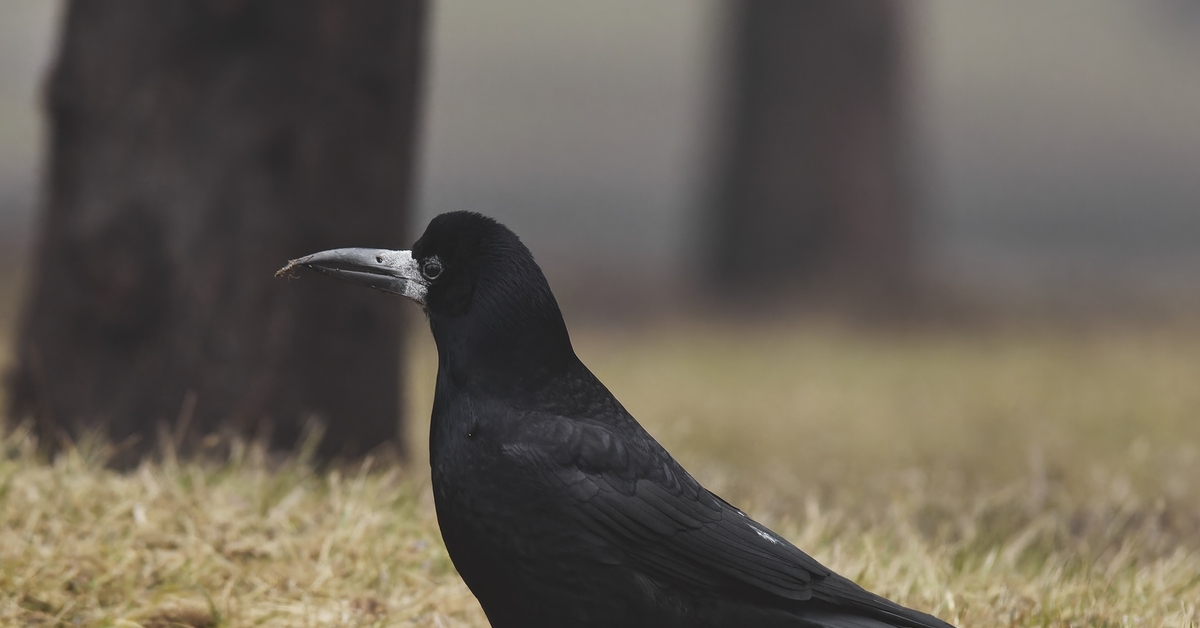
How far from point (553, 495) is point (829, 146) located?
874cm

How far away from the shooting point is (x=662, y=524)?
104 inches

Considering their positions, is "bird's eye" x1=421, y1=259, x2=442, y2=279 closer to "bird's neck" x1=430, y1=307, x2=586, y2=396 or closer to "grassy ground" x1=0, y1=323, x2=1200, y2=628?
"bird's neck" x1=430, y1=307, x2=586, y2=396

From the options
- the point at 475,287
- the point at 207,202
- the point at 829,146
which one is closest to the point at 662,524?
the point at 475,287

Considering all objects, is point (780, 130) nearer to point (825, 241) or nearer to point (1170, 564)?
point (825, 241)

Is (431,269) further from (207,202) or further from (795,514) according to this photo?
(795,514)

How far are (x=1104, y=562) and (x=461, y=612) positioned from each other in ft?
6.54

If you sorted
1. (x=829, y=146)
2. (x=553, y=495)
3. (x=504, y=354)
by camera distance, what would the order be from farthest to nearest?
(x=829, y=146)
(x=504, y=354)
(x=553, y=495)

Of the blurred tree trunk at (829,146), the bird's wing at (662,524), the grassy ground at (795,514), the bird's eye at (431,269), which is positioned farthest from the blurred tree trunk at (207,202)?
the blurred tree trunk at (829,146)

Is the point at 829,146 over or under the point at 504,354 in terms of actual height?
over

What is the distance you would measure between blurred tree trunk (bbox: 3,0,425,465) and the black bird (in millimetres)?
1805

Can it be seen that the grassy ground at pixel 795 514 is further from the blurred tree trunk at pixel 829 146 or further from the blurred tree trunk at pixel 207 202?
the blurred tree trunk at pixel 829 146

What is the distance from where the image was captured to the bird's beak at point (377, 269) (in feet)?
9.41

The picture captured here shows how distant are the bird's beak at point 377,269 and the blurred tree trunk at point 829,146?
8160 millimetres

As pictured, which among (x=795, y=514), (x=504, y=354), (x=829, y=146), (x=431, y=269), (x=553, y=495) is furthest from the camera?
(x=829, y=146)
